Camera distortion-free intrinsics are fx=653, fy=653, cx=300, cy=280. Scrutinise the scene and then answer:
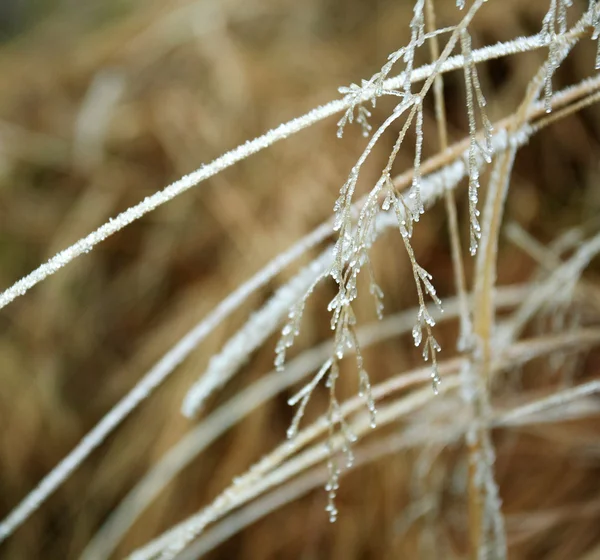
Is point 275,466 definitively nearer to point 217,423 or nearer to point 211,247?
point 217,423

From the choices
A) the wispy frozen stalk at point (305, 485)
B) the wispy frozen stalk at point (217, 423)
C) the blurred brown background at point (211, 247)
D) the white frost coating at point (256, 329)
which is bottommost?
the wispy frozen stalk at point (305, 485)

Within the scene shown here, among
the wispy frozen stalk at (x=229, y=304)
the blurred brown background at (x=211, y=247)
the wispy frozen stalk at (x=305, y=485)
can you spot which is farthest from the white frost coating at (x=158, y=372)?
the blurred brown background at (x=211, y=247)

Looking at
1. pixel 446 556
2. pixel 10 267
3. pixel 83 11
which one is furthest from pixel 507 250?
pixel 83 11

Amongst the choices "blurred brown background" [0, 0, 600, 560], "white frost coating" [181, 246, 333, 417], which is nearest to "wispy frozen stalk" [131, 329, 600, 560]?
"white frost coating" [181, 246, 333, 417]

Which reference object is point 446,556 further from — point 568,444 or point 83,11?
point 83,11

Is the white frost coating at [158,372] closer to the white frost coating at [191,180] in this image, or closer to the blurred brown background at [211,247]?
the white frost coating at [191,180]

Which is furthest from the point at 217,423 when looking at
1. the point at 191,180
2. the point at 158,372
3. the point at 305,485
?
the point at 191,180
